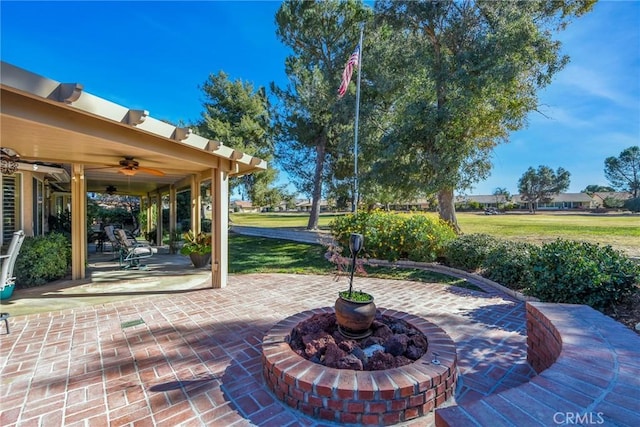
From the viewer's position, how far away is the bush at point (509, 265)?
17.5 feet

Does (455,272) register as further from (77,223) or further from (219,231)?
(77,223)

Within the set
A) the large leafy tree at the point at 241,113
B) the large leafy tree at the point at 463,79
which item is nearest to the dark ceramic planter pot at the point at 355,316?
the large leafy tree at the point at 463,79

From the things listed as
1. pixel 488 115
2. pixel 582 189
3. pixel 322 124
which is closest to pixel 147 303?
pixel 488 115

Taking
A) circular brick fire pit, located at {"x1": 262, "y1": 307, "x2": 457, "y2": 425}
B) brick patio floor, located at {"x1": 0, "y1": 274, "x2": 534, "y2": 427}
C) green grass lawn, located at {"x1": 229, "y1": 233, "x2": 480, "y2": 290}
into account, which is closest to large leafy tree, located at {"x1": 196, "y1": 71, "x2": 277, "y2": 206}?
green grass lawn, located at {"x1": 229, "y1": 233, "x2": 480, "y2": 290}

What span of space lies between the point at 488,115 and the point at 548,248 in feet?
20.7

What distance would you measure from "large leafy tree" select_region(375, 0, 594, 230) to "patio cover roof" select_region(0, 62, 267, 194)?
6503mm

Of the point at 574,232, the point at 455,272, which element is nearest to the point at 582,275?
the point at 455,272

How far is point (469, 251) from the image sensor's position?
→ 6676mm

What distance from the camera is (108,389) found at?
2.48m

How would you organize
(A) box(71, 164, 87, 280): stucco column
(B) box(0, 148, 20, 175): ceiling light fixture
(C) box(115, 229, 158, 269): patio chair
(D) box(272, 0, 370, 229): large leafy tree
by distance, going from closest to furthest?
(B) box(0, 148, 20, 175): ceiling light fixture
(A) box(71, 164, 87, 280): stucco column
(C) box(115, 229, 158, 269): patio chair
(D) box(272, 0, 370, 229): large leafy tree

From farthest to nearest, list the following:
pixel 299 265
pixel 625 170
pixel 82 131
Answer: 1. pixel 625 170
2. pixel 299 265
3. pixel 82 131

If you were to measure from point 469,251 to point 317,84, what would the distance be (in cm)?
1125

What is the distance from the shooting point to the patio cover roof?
2.64 metres

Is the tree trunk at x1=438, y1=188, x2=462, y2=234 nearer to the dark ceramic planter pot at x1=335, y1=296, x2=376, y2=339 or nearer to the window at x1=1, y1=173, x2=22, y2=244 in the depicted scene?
the dark ceramic planter pot at x1=335, y1=296, x2=376, y2=339
